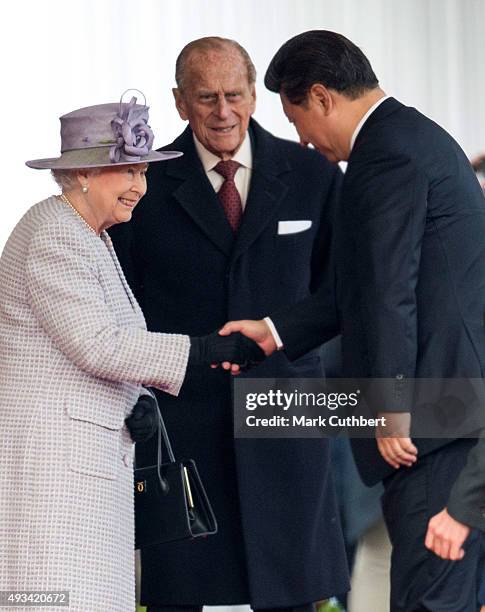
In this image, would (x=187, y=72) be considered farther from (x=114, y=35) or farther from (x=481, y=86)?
(x=481, y=86)

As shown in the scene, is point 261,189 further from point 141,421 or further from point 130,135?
point 141,421

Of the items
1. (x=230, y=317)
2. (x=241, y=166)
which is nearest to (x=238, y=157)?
(x=241, y=166)

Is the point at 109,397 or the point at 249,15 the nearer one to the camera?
the point at 109,397

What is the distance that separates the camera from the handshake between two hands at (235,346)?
282cm

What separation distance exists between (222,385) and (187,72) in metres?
0.72

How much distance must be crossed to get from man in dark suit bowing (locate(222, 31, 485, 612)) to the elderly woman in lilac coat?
40 cm

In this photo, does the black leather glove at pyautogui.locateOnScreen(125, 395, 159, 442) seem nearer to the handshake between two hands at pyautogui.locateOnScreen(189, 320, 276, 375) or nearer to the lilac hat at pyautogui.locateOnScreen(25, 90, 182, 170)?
the handshake between two hands at pyautogui.locateOnScreen(189, 320, 276, 375)

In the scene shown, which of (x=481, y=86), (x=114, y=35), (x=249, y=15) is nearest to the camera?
(x=114, y=35)

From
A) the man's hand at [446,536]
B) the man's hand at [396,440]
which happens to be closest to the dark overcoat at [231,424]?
the man's hand at [396,440]

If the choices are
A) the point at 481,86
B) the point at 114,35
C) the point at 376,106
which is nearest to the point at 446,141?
the point at 376,106

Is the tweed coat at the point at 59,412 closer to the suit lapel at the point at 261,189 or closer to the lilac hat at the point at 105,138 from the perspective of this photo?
the lilac hat at the point at 105,138

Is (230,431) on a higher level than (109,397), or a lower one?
lower

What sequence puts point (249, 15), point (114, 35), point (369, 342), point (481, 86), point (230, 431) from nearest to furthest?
1. point (369, 342)
2. point (230, 431)
3. point (114, 35)
4. point (249, 15)
5. point (481, 86)

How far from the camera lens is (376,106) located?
2734mm
